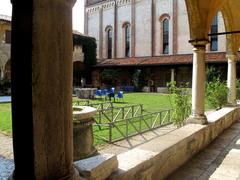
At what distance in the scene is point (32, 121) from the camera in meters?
1.46

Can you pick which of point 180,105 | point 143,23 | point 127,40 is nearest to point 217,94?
point 180,105

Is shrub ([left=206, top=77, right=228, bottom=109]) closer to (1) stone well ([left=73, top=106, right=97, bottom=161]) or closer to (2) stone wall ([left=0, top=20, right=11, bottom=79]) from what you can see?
(1) stone well ([left=73, top=106, right=97, bottom=161])

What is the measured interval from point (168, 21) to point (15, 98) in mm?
26470

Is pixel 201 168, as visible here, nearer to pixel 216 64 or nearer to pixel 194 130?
pixel 194 130

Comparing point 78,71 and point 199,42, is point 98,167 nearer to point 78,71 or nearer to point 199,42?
point 199,42

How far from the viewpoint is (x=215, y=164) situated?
12.7 ft

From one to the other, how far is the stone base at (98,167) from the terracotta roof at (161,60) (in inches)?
816

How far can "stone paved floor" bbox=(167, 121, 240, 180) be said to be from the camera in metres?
3.37

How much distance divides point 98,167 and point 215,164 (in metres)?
2.55

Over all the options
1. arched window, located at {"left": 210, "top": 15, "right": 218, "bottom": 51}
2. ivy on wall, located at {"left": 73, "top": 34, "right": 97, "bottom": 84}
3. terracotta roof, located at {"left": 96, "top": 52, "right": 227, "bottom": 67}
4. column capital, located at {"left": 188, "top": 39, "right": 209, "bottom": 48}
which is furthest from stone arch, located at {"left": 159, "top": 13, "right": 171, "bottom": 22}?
column capital, located at {"left": 188, "top": 39, "right": 209, "bottom": 48}

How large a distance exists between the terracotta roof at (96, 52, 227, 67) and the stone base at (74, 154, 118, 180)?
2073cm

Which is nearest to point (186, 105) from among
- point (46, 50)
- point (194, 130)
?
point (194, 130)

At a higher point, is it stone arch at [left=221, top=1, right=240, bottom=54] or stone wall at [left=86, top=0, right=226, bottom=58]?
stone wall at [left=86, top=0, right=226, bottom=58]

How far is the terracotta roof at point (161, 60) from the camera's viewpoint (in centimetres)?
2229
